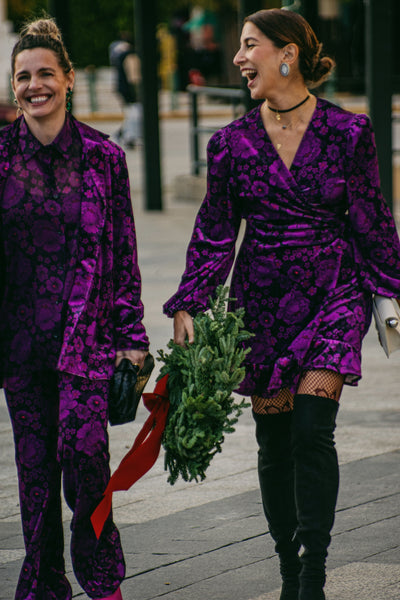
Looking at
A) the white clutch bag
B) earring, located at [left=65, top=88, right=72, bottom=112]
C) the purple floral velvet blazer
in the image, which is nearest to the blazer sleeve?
the purple floral velvet blazer

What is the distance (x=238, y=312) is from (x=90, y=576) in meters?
0.90

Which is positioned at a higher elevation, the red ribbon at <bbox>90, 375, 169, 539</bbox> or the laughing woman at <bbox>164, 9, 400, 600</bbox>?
the laughing woman at <bbox>164, 9, 400, 600</bbox>

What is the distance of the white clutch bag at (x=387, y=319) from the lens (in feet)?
12.7

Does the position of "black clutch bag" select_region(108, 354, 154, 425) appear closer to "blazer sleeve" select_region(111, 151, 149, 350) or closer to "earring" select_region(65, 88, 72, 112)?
"blazer sleeve" select_region(111, 151, 149, 350)

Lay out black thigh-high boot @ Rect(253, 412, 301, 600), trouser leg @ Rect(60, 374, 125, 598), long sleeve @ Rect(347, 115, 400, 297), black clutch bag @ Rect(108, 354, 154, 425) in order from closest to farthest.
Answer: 1. trouser leg @ Rect(60, 374, 125, 598)
2. black clutch bag @ Rect(108, 354, 154, 425)
3. long sleeve @ Rect(347, 115, 400, 297)
4. black thigh-high boot @ Rect(253, 412, 301, 600)

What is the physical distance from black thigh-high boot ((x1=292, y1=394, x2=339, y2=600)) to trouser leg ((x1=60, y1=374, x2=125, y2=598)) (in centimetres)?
56

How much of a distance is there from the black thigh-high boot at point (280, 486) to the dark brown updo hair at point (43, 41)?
1.27m

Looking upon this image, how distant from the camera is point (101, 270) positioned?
12.2ft

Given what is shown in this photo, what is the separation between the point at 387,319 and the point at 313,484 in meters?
0.58

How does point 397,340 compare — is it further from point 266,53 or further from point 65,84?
point 65,84

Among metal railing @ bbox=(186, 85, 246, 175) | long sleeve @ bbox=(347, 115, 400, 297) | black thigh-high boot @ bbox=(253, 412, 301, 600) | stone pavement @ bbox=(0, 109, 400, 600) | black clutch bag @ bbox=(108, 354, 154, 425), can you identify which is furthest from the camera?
metal railing @ bbox=(186, 85, 246, 175)

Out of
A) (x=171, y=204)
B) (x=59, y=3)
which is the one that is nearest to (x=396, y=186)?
(x=171, y=204)

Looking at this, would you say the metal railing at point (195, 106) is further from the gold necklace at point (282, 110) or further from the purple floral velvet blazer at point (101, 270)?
the purple floral velvet blazer at point (101, 270)

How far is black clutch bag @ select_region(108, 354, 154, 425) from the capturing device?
146 inches
